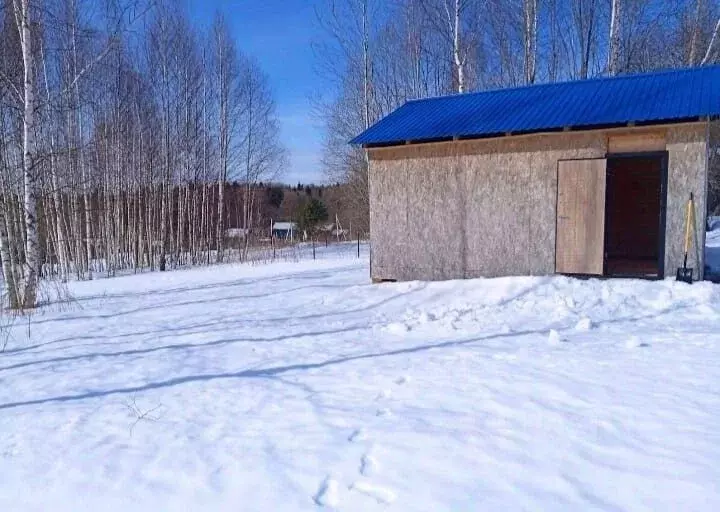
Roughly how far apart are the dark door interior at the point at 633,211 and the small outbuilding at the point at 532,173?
67.1 inches

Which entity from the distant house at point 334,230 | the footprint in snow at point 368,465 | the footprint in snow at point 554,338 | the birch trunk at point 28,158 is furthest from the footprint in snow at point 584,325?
the distant house at point 334,230

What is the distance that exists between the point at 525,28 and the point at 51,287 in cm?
Result: 1525

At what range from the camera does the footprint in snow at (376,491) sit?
8.16 ft

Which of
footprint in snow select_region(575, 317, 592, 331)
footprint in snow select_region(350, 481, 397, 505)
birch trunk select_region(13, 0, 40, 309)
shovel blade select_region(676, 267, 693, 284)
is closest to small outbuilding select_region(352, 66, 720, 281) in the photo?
shovel blade select_region(676, 267, 693, 284)

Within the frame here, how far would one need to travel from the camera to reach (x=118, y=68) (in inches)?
720

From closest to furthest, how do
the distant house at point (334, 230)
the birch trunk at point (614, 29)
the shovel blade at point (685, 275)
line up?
the shovel blade at point (685, 275) < the birch trunk at point (614, 29) < the distant house at point (334, 230)

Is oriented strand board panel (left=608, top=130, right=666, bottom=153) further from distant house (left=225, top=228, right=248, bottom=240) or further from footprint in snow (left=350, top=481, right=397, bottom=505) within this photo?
distant house (left=225, top=228, right=248, bottom=240)

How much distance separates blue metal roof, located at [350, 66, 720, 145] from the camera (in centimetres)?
756

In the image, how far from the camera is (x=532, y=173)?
845 cm

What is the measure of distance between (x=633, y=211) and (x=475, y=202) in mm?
5337

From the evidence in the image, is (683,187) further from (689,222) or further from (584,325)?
(584,325)

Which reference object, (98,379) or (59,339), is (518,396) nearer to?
(98,379)

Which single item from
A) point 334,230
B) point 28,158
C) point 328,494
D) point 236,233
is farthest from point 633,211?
point 334,230

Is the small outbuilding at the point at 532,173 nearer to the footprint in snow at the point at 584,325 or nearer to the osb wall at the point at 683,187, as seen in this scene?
the osb wall at the point at 683,187
